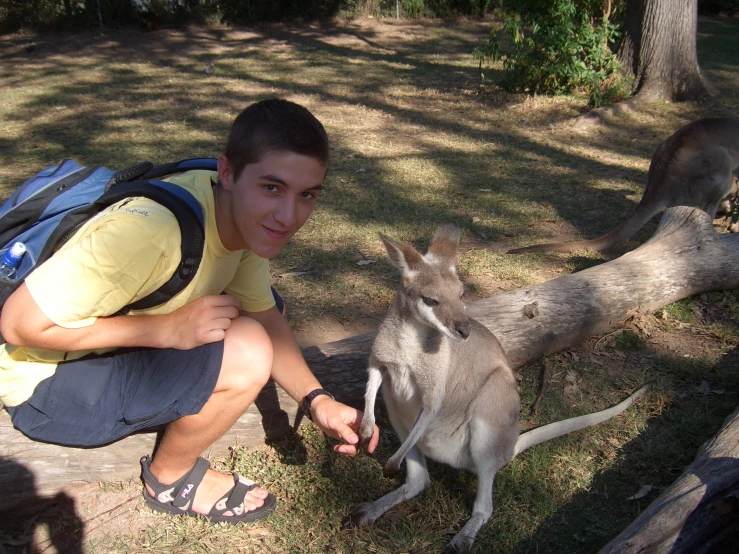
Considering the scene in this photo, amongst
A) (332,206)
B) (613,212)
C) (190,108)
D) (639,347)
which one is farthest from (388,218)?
(190,108)

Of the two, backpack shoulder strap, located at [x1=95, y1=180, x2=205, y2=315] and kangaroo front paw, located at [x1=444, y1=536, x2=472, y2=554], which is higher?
backpack shoulder strap, located at [x1=95, y1=180, x2=205, y2=315]

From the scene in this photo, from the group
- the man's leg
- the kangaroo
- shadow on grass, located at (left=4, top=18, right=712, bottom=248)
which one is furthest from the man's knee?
the kangaroo

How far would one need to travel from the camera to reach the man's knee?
1765mm

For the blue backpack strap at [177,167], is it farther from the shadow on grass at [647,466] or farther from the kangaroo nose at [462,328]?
the shadow on grass at [647,466]

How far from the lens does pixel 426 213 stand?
4.04 metres

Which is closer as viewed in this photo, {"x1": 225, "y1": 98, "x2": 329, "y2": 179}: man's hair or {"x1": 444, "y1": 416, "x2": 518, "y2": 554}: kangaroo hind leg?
{"x1": 225, "y1": 98, "x2": 329, "y2": 179}: man's hair

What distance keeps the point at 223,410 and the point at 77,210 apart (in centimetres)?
68

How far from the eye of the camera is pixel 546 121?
6016 millimetres

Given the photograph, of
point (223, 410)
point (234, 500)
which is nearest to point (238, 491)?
point (234, 500)

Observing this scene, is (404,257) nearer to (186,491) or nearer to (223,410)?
(223,410)

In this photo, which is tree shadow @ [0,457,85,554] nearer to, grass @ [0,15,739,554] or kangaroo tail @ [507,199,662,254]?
grass @ [0,15,739,554]

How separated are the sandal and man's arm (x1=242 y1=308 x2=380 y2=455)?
0.33 metres

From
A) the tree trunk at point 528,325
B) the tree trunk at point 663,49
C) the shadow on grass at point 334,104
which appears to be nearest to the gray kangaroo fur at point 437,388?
the tree trunk at point 528,325

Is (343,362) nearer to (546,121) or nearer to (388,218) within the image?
(388,218)
